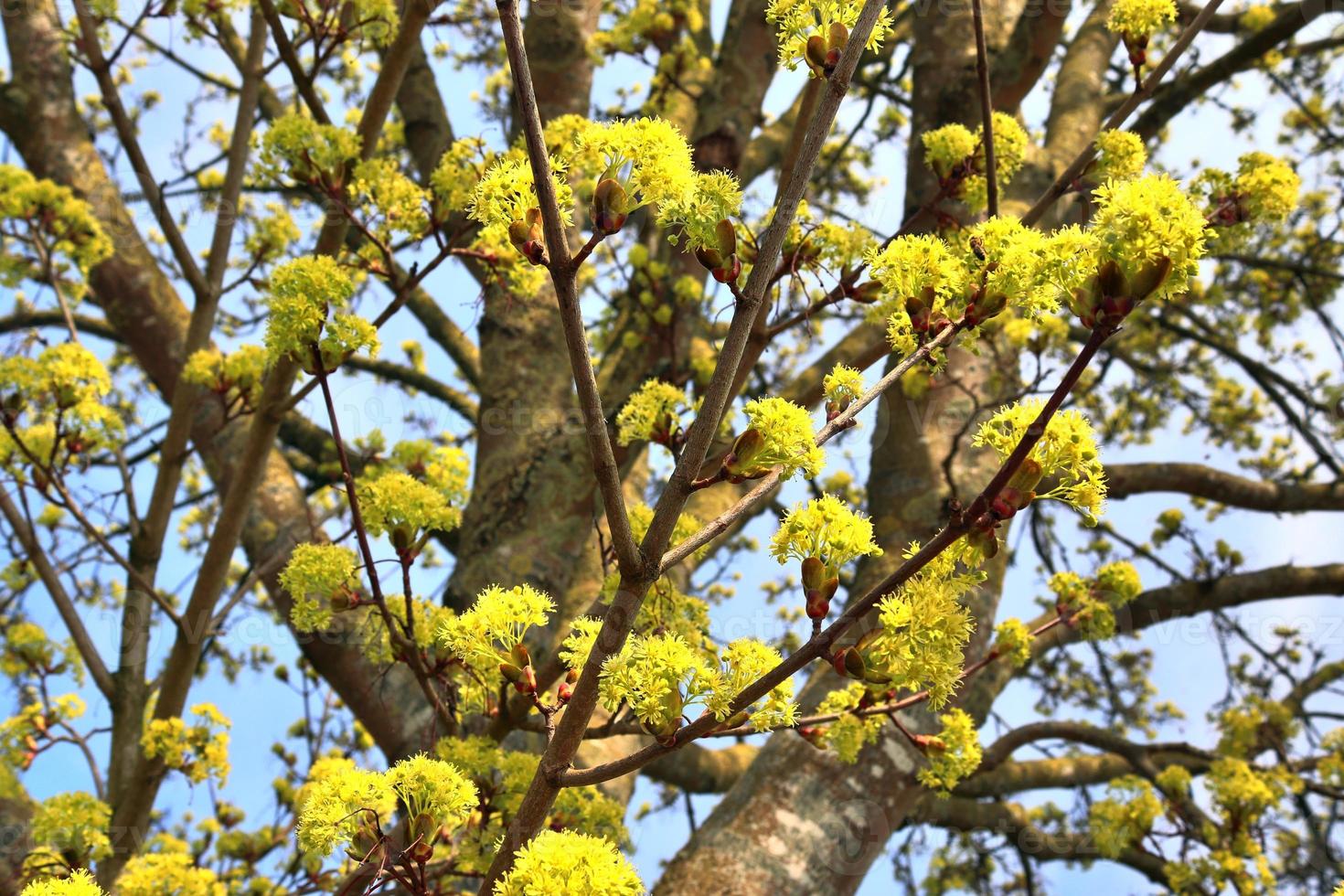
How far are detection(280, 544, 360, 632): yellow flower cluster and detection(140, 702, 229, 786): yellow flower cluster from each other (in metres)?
1.32

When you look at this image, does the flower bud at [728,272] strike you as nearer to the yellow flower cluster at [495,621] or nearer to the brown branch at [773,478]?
the brown branch at [773,478]

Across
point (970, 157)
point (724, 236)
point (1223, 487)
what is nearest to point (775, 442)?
point (724, 236)

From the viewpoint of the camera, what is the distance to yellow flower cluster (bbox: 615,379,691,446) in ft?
7.04

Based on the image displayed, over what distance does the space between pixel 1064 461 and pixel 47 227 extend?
4113 millimetres

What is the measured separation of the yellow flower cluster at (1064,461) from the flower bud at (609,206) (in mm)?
664

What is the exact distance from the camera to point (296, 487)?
4512mm

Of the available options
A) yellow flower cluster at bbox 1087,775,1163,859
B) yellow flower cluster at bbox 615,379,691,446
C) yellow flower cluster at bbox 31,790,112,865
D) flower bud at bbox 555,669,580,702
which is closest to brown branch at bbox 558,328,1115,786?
flower bud at bbox 555,669,580,702

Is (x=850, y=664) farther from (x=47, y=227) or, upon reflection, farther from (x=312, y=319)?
(x=47, y=227)

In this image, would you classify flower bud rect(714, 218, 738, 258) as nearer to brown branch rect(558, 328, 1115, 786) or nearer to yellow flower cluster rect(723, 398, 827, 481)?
yellow flower cluster rect(723, 398, 827, 481)

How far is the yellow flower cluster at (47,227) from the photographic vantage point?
3791mm

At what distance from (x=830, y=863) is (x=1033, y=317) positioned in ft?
7.58

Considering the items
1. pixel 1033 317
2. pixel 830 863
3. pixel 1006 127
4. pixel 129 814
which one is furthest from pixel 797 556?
pixel 129 814

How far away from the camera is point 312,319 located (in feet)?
7.38

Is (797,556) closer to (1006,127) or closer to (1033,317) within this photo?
(1033,317)
